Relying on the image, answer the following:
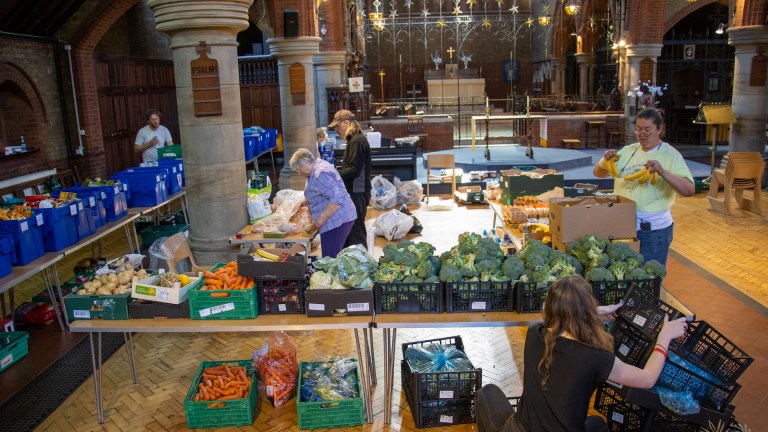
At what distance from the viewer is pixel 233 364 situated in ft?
15.8

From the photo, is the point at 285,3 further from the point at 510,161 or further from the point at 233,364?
the point at 233,364

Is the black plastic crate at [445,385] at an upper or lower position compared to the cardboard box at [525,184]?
lower

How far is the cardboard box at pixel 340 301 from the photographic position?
4.08 metres

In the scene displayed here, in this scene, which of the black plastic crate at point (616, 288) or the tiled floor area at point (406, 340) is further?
the tiled floor area at point (406, 340)

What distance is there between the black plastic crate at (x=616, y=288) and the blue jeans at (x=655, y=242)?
104 cm

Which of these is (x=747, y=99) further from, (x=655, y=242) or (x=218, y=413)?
(x=218, y=413)

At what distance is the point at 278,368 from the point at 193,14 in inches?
124

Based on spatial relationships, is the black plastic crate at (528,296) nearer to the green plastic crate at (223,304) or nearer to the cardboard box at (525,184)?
the green plastic crate at (223,304)

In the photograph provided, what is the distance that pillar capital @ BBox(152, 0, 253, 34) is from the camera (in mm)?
5605

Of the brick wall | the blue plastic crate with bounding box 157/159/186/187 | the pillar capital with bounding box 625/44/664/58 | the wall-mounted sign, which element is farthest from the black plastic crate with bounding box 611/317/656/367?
the pillar capital with bounding box 625/44/664/58

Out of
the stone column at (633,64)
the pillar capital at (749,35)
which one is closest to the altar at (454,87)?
the stone column at (633,64)

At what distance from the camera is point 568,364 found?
9.40 feet

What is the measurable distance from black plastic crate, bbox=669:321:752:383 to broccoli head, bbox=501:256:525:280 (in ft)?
3.21

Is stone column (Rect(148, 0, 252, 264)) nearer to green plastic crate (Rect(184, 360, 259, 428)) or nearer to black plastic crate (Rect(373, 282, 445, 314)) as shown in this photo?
green plastic crate (Rect(184, 360, 259, 428))
